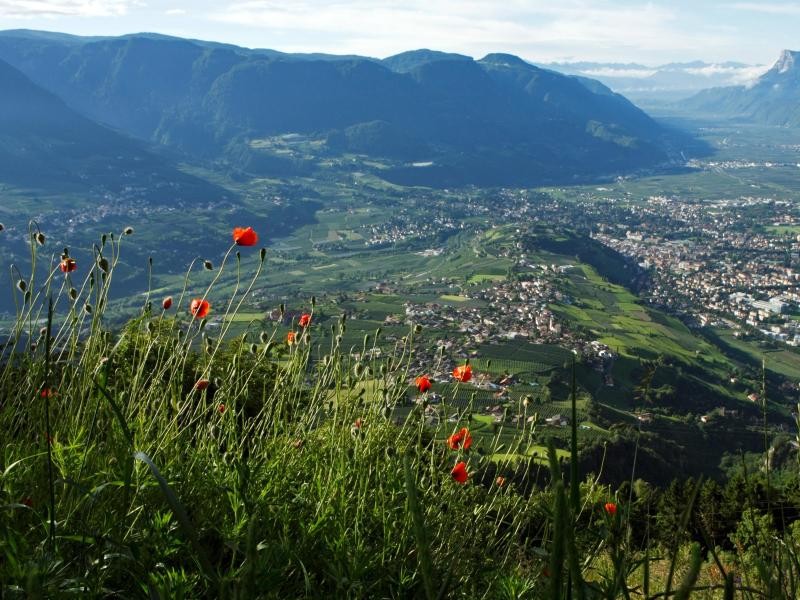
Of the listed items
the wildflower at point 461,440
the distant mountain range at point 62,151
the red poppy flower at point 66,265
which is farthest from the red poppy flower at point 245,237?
the distant mountain range at point 62,151

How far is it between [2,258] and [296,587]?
8137 centimetres

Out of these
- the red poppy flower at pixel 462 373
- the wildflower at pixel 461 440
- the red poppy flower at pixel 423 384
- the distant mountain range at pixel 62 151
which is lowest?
the distant mountain range at pixel 62 151

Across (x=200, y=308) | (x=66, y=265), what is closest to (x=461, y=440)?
(x=200, y=308)

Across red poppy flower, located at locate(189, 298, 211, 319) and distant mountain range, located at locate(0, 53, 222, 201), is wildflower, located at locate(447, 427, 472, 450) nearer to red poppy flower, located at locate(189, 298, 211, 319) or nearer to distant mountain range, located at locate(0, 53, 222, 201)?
red poppy flower, located at locate(189, 298, 211, 319)

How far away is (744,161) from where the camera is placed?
189 metres

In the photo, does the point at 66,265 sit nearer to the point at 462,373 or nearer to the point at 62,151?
the point at 462,373

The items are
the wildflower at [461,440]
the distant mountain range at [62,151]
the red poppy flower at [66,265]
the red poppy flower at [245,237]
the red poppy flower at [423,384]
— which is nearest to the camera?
the red poppy flower at [66,265]

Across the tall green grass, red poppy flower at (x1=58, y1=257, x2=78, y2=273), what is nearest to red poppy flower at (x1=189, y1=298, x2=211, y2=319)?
the tall green grass

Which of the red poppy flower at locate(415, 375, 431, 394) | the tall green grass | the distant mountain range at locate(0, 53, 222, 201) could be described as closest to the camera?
the tall green grass

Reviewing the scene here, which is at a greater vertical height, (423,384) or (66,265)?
(66,265)

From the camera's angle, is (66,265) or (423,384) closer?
(66,265)

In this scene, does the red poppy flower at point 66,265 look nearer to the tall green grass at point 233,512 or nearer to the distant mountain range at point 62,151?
the tall green grass at point 233,512

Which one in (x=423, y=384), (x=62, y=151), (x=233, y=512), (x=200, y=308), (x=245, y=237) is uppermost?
(x=245, y=237)

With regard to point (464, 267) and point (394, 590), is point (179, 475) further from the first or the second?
point (464, 267)
